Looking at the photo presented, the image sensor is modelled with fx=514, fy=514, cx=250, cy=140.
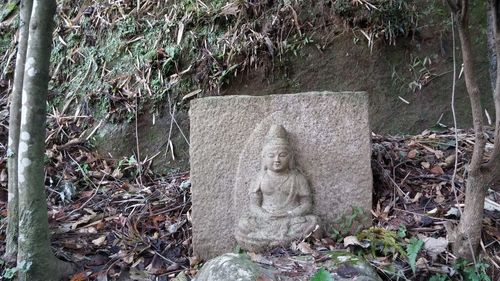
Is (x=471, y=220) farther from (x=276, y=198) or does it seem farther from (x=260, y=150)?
(x=260, y=150)

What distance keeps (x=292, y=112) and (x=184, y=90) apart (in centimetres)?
193

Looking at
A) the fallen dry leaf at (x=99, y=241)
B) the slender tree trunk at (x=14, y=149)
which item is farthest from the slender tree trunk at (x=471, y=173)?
the slender tree trunk at (x=14, y=149)

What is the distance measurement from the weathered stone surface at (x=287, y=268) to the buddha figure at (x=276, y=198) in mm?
356

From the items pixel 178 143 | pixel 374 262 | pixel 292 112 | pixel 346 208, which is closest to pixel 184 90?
pixel 178 143

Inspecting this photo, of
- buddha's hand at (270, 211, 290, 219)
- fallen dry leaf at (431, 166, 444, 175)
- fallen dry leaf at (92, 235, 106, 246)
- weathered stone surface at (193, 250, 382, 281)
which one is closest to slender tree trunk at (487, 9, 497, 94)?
fallen dry leaf at (431, 166, 444, 175)

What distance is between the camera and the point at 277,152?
11.5 feet

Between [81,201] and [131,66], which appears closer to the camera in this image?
[81,201]

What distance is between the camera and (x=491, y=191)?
3.69 meters

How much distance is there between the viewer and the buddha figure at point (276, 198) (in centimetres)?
344

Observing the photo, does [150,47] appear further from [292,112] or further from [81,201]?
[292,112]

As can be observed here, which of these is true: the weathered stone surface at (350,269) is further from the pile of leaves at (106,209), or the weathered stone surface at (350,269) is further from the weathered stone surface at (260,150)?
the pile of leaves at (106,209)

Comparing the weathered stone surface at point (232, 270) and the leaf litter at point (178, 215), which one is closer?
the weathered stone surface at point (232, 270)

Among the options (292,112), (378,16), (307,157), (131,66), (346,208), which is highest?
(378,16)

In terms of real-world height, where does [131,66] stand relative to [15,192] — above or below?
above
